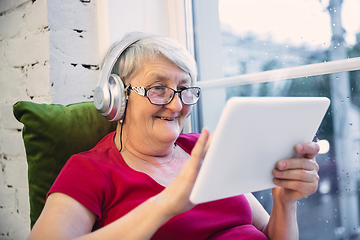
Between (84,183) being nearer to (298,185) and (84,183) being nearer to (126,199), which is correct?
(126,199)

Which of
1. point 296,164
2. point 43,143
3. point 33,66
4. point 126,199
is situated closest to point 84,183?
point 126,199

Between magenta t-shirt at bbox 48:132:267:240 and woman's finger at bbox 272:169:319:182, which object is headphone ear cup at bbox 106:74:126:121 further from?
woman's finger at bbox 272:169:319:182

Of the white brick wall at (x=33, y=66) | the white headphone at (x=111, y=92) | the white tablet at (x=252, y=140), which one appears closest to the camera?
the white tablet at (x=252, y=140)

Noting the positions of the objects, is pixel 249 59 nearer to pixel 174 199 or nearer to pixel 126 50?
pixel 126 50

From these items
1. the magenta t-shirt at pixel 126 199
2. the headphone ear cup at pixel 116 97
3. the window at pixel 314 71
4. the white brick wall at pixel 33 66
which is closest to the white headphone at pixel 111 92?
the headphone ear cup at pixel 116 97

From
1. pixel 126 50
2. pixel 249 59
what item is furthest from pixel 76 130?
pixel 249 59

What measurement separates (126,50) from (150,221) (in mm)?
618

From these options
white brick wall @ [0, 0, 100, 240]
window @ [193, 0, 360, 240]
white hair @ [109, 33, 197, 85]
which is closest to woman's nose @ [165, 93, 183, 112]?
white hair @ [109, 33, 197, 85]

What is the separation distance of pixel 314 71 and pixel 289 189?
53 cm

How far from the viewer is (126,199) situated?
85cm

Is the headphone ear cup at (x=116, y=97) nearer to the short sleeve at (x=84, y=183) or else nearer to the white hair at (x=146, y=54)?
the white hair at (x=146, y=54)

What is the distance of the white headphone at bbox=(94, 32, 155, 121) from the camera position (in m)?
0.92

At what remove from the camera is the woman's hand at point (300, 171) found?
69cm

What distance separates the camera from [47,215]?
0.69 meters
